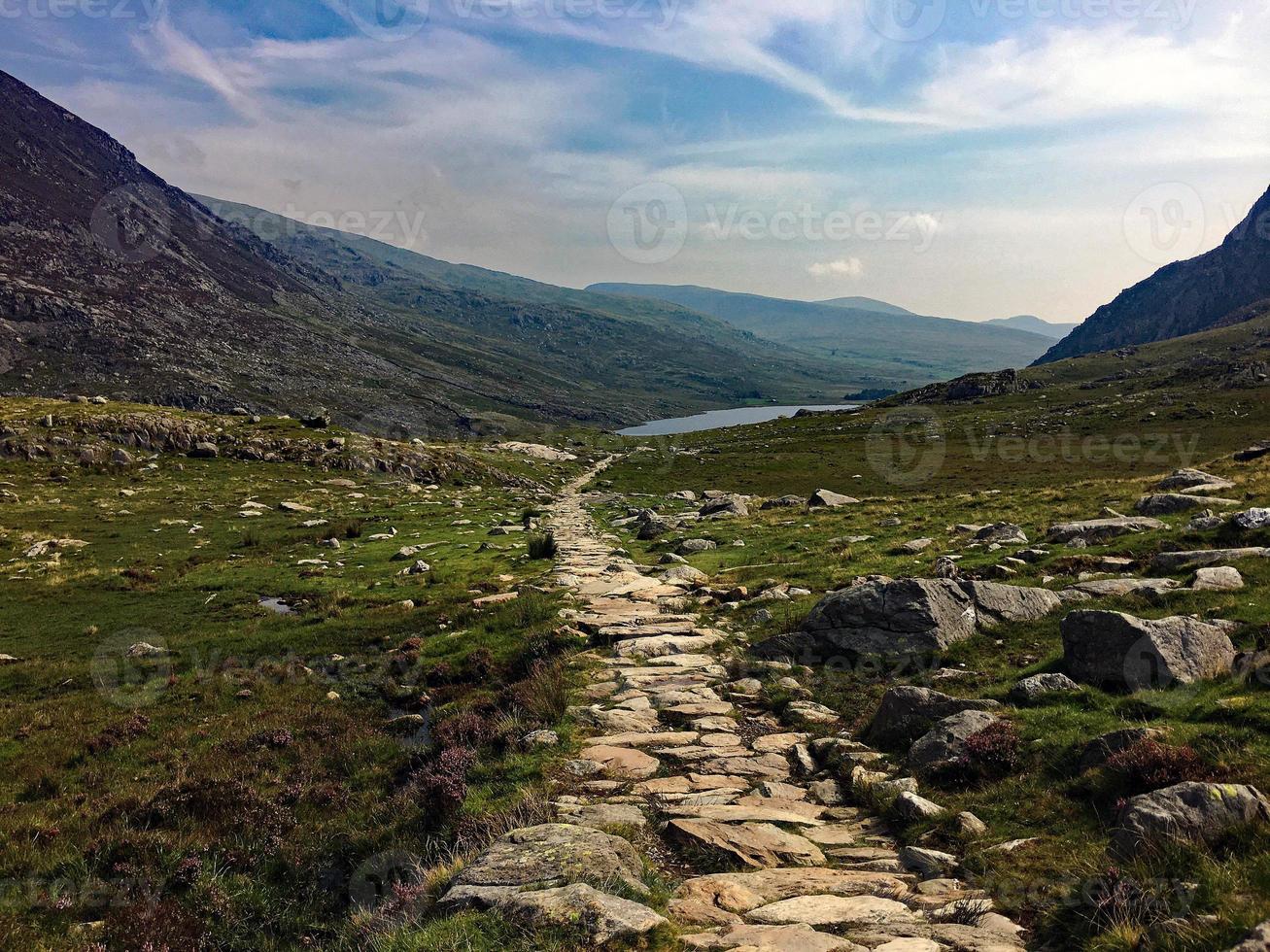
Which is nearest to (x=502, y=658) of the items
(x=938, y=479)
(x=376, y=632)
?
(x=376, y=632)

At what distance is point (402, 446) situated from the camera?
237 ft

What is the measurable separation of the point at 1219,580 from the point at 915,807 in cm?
1063

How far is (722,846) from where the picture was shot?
27.3 ft

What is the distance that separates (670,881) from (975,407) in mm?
184421

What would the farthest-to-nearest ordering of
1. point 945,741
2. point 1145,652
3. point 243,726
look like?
point 243,726
point 1145,652
point 945,741

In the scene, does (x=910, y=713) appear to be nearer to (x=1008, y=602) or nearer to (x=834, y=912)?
(x=834, y=912)

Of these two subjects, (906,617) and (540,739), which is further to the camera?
(906,617)

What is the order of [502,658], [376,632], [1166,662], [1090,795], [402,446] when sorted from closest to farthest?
[1090,795], [1166,662], [502,658], [376,632], [402,446]

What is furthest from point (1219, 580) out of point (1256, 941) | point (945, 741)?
point (1256, 941)

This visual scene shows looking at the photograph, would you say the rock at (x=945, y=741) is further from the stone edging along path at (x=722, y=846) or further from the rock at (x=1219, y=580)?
the rock at (x=1219, y=580)

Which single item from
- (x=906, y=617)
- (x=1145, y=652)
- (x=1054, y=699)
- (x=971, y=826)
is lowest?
(x=971, y=826)

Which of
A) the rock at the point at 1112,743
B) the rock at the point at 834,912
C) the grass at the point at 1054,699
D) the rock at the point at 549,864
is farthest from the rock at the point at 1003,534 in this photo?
the rock at the point at 549,864

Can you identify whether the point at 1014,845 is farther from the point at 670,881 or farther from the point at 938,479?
the point at 938,479

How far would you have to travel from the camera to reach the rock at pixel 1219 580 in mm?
13852
